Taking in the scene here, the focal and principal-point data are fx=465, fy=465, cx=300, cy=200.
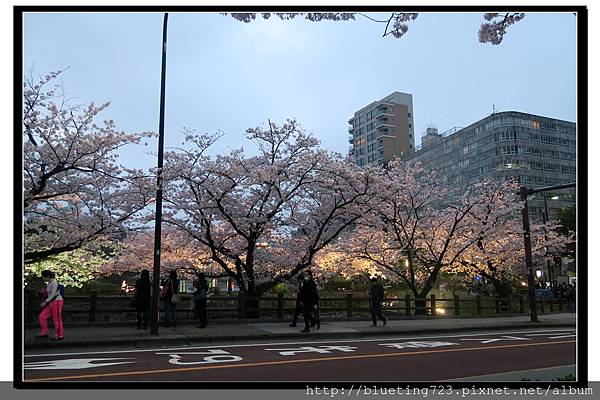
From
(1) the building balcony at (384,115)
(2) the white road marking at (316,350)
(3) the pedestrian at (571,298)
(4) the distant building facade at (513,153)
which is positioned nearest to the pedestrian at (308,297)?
(2) the white road marking at (316,350)

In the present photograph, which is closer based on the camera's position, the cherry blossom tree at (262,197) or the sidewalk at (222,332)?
the sidewalk at (222,332)

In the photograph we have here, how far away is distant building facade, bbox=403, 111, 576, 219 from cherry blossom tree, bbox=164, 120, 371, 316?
49.6 m

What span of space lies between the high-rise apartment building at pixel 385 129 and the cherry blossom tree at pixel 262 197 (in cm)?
7274

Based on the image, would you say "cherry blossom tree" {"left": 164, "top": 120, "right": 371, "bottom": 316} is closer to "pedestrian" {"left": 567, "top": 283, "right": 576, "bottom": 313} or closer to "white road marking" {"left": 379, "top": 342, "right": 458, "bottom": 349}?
"white road marking" {"left": 379, "top": 342, "right": 458, "bottom": 349}

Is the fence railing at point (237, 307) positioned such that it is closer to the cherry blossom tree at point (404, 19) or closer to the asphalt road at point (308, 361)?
the asphalt road at point (308, 361)

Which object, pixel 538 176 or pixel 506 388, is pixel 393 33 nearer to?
pixel 506 388

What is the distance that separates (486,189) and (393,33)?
67.6 feet

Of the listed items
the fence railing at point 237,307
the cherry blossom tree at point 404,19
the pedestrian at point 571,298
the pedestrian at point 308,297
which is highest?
the cherry blossom tree at point 404,19

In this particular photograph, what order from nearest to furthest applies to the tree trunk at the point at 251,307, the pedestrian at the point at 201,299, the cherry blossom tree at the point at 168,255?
1. the pedestrian at the point at 201,299
2. the tree trunk at the point at 251,307
3. the cherry blossom tree at the point at 168,255

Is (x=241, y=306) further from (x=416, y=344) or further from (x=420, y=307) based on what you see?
(x=420, y=307)

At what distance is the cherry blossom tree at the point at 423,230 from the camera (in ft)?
73.5

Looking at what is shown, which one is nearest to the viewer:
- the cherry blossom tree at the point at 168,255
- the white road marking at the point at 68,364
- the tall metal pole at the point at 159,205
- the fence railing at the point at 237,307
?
the white road marking at the point at 68,364

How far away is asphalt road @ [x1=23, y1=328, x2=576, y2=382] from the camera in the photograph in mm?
7496

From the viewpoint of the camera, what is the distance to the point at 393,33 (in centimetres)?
763
